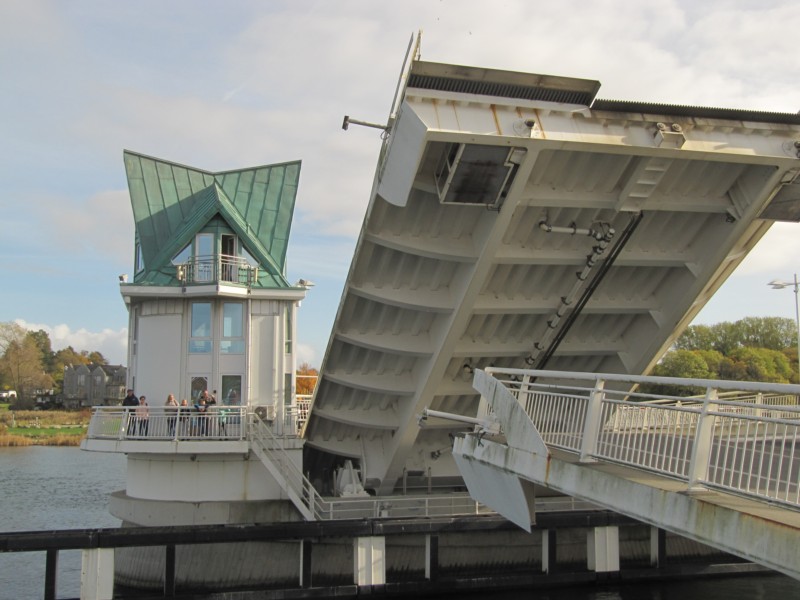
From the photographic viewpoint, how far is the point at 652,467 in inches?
245

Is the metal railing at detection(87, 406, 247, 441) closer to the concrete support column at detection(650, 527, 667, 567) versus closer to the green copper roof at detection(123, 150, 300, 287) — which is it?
the green copper roof at detection(123, 150, 300, 287)

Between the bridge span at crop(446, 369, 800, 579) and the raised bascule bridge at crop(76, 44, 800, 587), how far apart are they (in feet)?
0.10

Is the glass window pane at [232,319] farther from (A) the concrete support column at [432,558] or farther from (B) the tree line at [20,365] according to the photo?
(B) the tree line at [20,365]

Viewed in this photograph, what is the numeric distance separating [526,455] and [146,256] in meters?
11.5

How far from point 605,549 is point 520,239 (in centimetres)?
681

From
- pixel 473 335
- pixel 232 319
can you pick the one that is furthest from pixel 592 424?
pixel 232 319

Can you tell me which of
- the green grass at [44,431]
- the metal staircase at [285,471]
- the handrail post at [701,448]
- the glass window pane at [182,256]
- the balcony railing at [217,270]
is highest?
the glass window pane at [182,256]

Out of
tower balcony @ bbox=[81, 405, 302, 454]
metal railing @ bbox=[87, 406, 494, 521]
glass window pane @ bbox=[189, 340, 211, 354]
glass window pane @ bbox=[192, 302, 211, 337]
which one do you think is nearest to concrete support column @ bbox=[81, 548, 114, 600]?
tower balcony @ bbox=[81, 405, 302, 454]

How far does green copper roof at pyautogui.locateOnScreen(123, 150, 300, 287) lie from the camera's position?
52.8ft

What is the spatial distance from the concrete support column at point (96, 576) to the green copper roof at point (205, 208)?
5.79m

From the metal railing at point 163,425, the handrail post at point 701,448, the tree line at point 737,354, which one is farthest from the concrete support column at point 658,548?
the tree line at point 737,354

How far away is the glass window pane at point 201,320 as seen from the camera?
622 inches

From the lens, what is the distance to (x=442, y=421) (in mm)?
14125

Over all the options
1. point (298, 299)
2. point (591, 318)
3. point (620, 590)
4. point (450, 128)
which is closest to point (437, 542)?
point (620, 590)
